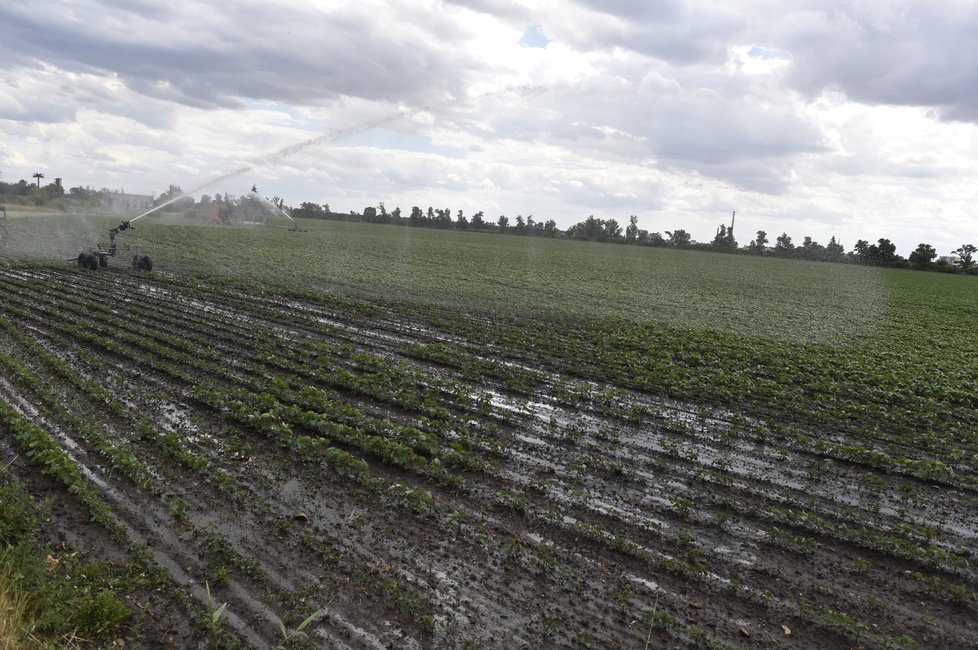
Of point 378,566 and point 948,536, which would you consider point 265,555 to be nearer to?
point 378,566

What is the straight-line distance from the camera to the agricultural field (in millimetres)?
6492

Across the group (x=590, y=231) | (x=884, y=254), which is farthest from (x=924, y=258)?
(x=590, y=231)

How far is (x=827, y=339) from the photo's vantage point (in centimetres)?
2564

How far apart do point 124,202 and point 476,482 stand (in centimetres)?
4898

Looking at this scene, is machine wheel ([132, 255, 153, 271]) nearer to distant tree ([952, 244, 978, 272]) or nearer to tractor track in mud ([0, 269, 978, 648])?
tractor track in mud ([0, 269, 978, 648])

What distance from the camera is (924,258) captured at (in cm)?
10950

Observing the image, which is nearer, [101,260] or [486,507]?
[486,507]

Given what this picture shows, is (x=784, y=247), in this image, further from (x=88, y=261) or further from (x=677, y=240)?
(x=88, y=261)

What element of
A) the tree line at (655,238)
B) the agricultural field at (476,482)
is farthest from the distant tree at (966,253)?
the agricultural field at (476,482)

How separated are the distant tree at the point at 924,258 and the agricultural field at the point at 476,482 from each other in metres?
104

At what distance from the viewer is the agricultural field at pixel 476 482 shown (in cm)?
649

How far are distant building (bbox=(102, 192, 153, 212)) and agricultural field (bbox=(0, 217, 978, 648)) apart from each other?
87.7 feet

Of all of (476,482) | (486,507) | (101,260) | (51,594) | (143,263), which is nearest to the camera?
(51,594)

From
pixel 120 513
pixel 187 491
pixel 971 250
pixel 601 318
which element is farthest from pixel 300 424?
pixel 971 250
